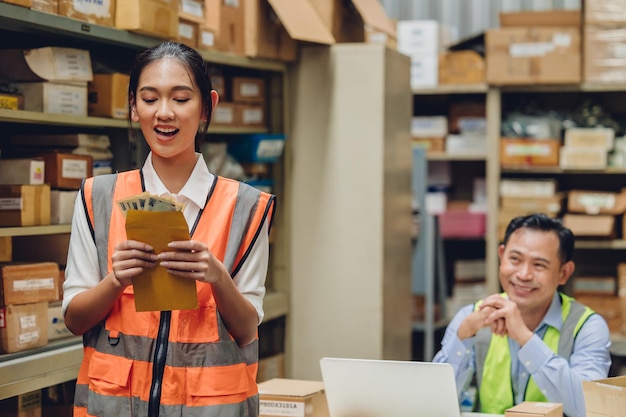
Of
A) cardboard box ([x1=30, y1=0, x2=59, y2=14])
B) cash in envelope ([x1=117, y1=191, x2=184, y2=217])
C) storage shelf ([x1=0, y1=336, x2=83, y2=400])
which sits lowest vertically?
storage shelf ([x1=0, y1=336, x2=83, y2=400])

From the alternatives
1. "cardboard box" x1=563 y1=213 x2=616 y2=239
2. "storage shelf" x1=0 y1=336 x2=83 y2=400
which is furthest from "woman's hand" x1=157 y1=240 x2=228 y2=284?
"cardboard box" x1=563 y1=213 x2=616 y2=239

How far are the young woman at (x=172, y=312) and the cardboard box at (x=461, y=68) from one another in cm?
378

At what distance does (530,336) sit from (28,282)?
147 centimetres

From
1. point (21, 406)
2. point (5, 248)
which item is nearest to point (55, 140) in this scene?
point (5, 248)

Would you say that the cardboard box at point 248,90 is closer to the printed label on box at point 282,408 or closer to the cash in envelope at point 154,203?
the printed label on box at point 282,408

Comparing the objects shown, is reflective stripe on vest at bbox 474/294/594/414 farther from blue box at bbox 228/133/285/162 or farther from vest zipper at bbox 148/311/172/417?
blue box at bbox 228/133/285/162

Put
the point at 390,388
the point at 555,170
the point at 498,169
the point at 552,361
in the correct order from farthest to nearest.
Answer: the point at 498,169, the point at 555,170, the point at 552,361, the point at 390,388

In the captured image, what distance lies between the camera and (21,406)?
2.78 m

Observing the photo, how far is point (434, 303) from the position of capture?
18.8 feet

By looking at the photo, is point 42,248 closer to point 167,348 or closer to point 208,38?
point 208,38

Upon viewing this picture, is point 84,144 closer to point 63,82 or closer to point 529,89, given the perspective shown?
point 63,82

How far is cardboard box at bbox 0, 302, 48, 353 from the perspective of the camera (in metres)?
2.64

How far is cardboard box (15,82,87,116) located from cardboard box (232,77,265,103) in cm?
103

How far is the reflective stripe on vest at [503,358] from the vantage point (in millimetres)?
2688
